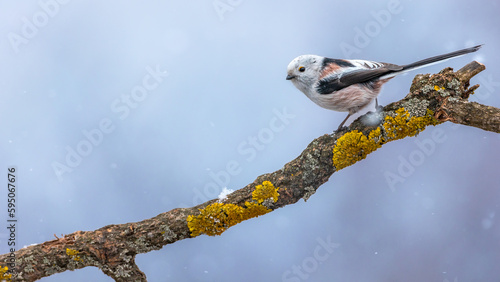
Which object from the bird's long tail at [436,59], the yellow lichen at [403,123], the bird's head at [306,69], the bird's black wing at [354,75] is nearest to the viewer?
the bird's long tail at [436,59]

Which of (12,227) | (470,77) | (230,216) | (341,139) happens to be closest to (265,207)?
(230,216)

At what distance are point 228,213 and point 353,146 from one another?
126 centimetres

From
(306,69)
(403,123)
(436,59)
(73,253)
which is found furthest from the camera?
(306,69)

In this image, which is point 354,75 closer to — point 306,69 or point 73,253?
point 306,69

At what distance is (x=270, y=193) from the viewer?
3.81m

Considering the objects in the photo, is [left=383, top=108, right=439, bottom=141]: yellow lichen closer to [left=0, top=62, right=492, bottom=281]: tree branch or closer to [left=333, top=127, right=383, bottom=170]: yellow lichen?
[left=0, top=62, right=492, bottom=281]: tree branch

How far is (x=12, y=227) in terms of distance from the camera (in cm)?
422

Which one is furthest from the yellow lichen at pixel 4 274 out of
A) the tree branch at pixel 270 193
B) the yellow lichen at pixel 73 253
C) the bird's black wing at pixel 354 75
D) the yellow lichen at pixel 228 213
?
the bird's black wing at pixel 354 75

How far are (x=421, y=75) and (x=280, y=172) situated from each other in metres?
1.61

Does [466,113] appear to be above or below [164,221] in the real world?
below

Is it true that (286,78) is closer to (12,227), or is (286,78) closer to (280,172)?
(280,172)

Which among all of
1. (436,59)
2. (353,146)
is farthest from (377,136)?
(436,59)

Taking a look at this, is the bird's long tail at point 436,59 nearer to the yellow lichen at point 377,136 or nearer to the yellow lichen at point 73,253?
the yellow lichen at point 377,136

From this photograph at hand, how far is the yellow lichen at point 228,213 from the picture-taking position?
3.81 m
